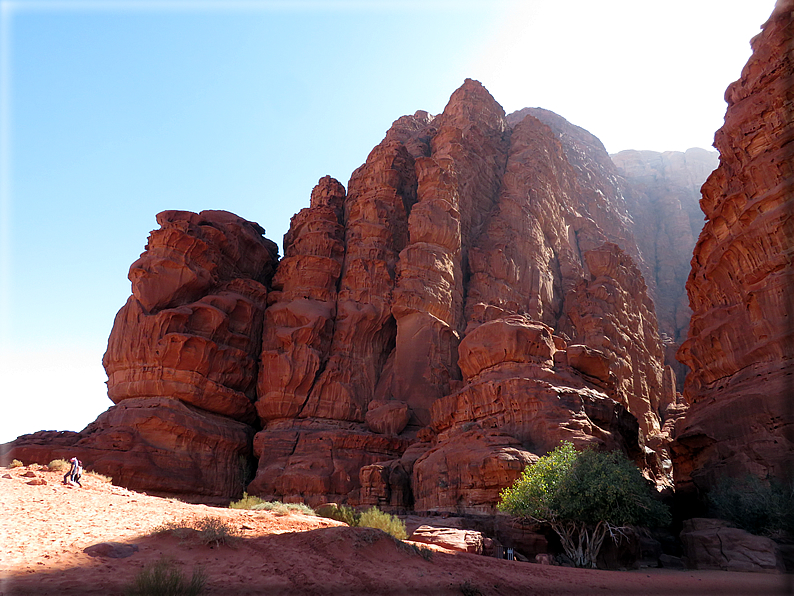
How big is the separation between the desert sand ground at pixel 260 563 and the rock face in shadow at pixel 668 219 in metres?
55.4

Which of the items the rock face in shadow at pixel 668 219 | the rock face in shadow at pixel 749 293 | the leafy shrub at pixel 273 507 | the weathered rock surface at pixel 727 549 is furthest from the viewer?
the rock face in shadow at pixel 668 219

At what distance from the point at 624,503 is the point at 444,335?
25979mm

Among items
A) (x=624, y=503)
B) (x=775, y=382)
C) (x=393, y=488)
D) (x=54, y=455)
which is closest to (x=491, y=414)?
(x=393, y=488)

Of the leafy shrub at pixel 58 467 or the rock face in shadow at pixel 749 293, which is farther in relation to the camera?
the rock face in shadow at pixel 749 293

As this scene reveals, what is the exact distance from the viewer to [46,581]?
8.72 meters

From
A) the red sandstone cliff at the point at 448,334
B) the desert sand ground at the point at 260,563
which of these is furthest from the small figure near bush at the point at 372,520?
the red sandstone cliff at the point at 448,334

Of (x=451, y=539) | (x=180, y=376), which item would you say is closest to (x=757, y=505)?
(x=451, y=539)

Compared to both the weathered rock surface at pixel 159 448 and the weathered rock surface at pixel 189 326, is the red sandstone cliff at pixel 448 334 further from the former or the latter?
the weathered rock surface at pixel 159 448

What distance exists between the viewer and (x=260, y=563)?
36.8 feet

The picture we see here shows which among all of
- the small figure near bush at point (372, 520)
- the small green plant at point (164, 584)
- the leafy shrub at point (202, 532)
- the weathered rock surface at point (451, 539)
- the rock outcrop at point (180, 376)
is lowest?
the small green plant at point (164, 584)

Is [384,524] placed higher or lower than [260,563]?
higher

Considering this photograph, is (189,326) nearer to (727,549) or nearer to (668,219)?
(727,549)

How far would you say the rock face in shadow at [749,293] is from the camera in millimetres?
24125

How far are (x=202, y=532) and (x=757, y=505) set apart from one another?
19927mm
